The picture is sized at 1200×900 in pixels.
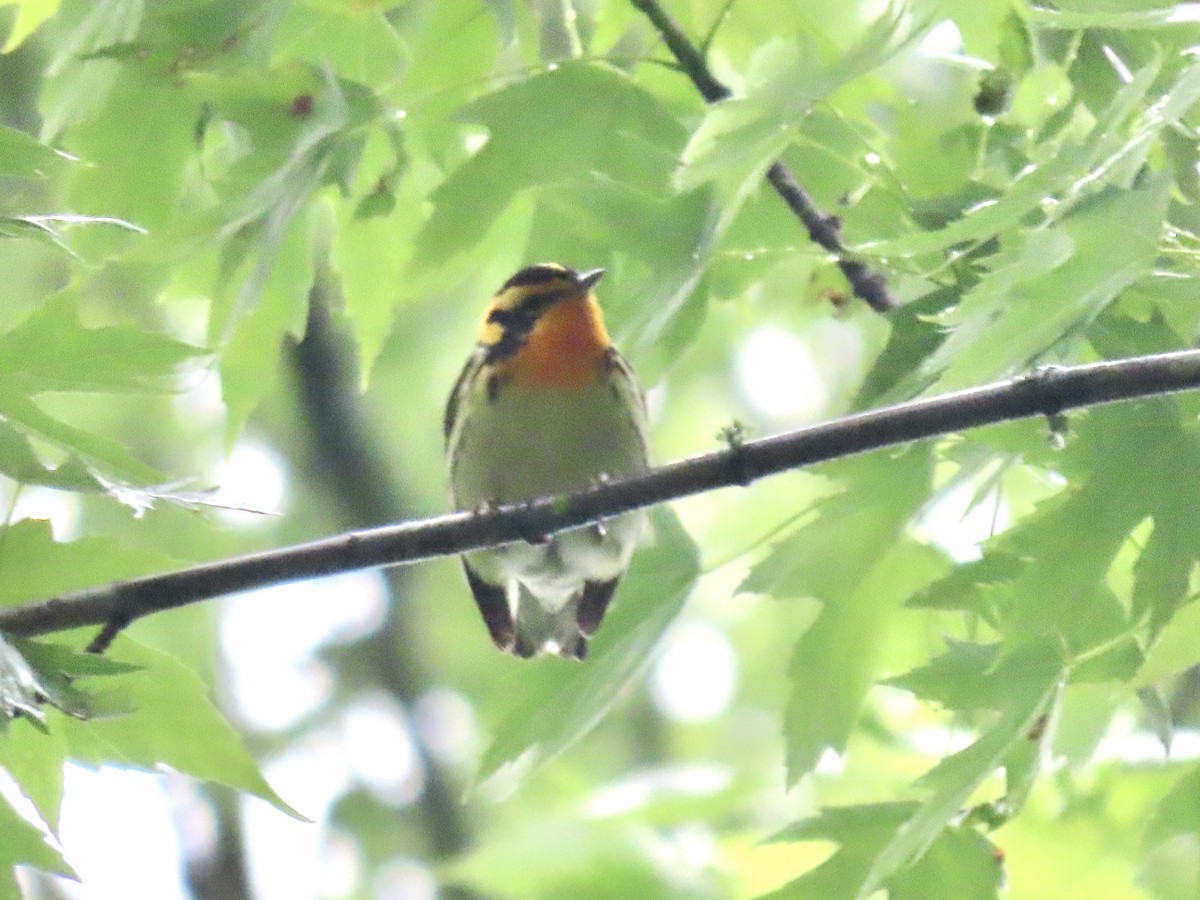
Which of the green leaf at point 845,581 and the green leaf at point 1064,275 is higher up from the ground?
the green leaf at point 1064,275

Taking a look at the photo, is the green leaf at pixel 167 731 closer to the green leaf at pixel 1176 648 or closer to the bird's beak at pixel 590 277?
the bird's beak at pixel 590 277

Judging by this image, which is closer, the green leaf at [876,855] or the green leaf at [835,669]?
the green leaf at [876,855]

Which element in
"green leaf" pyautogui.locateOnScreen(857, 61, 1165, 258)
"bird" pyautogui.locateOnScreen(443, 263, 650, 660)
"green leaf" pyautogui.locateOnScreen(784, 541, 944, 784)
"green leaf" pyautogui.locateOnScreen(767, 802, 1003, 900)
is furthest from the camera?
"bird" pyautogui.locateOnScreen(443, 263, 650, 660)

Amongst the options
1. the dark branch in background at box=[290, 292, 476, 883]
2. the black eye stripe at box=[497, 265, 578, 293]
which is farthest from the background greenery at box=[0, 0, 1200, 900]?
the dark branch in background at box=[290, 292, 476, 883]

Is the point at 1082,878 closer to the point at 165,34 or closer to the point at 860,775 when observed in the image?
the point at 860,775

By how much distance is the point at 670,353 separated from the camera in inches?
97.1

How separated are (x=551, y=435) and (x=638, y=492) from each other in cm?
115

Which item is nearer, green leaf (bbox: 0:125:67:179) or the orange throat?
green leaf (bbox: 0:125:67:179)

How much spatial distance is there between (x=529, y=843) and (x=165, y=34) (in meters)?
1.74

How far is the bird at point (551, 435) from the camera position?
310cm

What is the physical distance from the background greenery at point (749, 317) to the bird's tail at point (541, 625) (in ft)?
1.34

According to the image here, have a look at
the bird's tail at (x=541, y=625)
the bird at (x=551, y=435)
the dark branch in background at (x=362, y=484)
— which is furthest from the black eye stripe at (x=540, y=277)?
the dark branch in background at (x=362, y=484)

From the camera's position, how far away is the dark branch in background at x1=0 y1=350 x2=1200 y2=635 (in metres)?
1.73

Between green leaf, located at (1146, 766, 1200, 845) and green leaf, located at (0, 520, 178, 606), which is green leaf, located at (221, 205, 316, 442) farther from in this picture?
green leaf, located at (1146, 766, 1200, 845)
